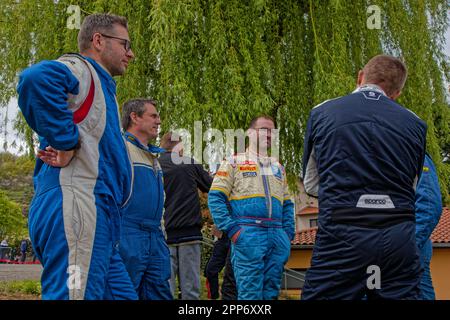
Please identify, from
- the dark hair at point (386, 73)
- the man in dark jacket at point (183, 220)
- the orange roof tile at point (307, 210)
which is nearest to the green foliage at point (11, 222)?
the orange roof tile at point (307, 210)

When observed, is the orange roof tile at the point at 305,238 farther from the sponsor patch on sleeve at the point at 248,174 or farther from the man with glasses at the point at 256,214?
the sponsor patch on sleeve at the point at 248,174

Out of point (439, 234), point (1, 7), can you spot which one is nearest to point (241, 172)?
point (1, 7)

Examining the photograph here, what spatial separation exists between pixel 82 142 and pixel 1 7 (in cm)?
915

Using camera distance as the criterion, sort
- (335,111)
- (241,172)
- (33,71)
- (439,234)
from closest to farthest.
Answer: (33,71)
(335,111)
(241,172)
(439,234)

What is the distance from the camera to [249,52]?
9.27 m

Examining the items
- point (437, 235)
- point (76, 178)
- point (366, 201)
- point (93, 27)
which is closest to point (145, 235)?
point (76, 178)

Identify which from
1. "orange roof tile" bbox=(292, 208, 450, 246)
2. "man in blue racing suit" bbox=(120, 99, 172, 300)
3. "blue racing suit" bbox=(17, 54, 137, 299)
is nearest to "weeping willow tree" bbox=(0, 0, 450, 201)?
"man in blue racing suit" bbox=(120, 99, 172, 300)

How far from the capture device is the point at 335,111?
3365 mm

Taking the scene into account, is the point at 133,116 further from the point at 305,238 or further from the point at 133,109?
the point at 305,238

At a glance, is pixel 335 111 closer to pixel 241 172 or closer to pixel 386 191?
pixel 386 191

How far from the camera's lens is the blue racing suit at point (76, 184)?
2.83 meters

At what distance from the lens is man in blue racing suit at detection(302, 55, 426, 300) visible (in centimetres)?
314

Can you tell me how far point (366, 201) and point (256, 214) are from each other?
2.21 metres

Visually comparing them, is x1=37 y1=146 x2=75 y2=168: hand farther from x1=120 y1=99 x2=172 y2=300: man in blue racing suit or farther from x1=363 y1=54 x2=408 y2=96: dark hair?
x1=363 y1=54 x2=408 y2=96: dark hair
